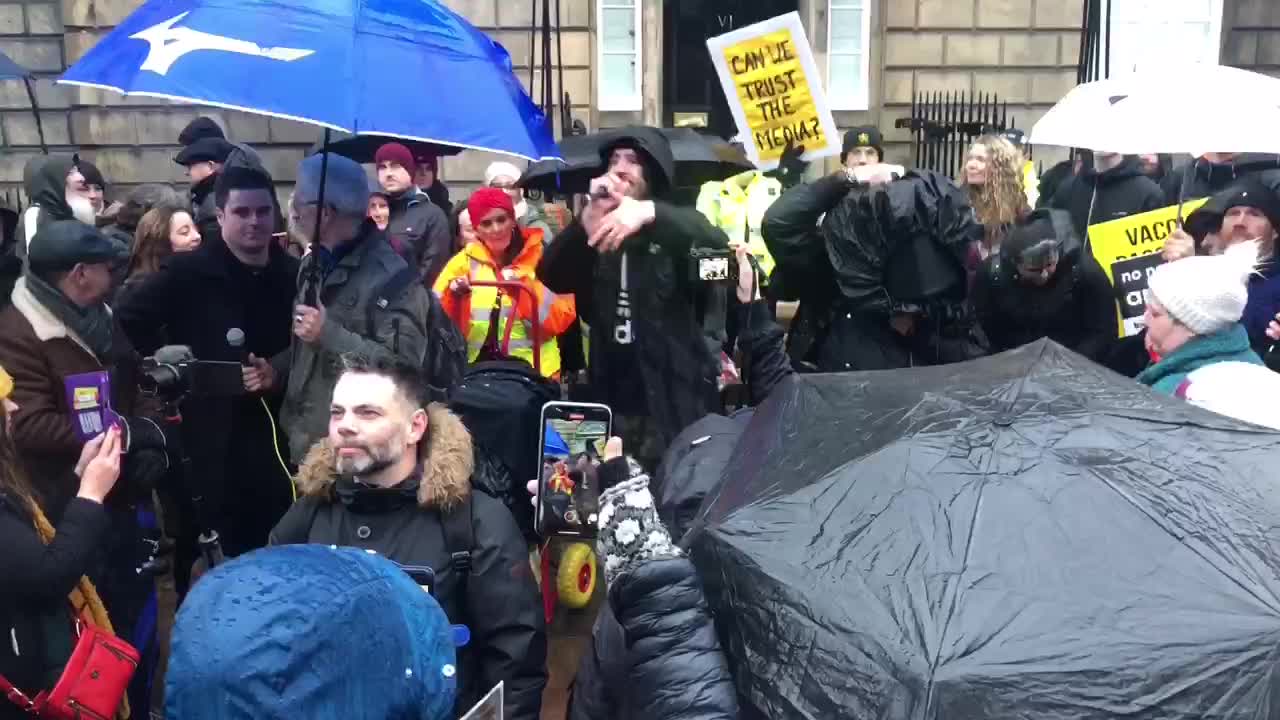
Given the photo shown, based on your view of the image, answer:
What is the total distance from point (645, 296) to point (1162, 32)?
12491mm

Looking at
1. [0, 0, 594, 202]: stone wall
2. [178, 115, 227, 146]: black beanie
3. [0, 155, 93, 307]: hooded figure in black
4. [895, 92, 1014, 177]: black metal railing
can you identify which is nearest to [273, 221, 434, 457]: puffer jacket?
[0, 155, 93, 307]: hooded figure in black

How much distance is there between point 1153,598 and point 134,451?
2.90m

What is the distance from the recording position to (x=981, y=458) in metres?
2.15

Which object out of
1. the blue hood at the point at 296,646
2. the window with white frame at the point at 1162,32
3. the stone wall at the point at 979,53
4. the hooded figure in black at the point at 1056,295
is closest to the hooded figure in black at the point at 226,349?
the hooded figure in black at the point at 1056,295

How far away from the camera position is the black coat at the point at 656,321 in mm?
4281

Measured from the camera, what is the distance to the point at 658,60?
13914 mm

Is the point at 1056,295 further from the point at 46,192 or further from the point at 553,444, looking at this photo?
the point at 46,192

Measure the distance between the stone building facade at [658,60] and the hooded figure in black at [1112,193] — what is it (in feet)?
21.3

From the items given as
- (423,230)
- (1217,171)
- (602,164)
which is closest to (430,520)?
(602,164)

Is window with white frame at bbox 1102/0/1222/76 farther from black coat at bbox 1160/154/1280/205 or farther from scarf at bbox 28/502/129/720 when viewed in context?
scarf at bbox 28/502/129/720

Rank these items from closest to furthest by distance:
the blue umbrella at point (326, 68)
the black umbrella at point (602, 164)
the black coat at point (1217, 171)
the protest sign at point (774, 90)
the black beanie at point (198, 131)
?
the blue umbrella at point (326, 68) < the black umbrella at point (602, 164) < the protest sign at point (774, 90) < the black coat at point (1217, 171) < the black beanie at point (198, 131)

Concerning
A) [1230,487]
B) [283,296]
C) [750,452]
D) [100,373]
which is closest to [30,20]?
[283,296]

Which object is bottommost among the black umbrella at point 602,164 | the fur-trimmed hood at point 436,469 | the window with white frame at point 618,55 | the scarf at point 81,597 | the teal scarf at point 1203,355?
the scarf at point 81,597

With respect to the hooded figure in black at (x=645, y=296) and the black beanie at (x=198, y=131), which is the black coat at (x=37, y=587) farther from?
the black beanie at (x=198, y=131)
